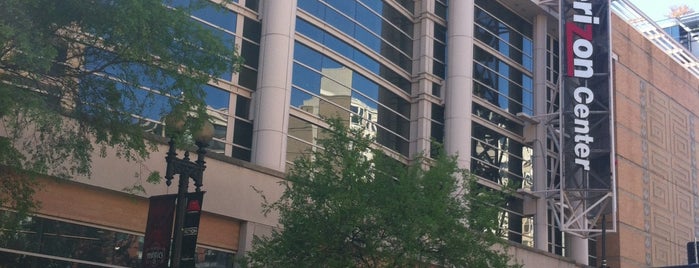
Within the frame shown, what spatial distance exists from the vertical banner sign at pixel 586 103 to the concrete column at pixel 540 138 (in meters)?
1.22

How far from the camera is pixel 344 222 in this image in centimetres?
2275

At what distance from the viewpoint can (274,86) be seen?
31.0m

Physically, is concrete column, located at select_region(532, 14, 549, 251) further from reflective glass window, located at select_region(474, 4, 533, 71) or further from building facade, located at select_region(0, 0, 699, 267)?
reflective glass window, located at select_region(474, 4, 533, 71)

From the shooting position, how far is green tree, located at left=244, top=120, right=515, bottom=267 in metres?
22.8

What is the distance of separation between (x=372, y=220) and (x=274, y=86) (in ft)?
30.1

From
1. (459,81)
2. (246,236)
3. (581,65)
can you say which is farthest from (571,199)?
(246,236)

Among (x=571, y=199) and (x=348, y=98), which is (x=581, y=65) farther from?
(x=348, y=98)

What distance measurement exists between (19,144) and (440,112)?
69.9 feet

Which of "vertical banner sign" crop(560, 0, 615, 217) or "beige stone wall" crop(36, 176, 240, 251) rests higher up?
"vertical banner sign" crop(560, 0, 615, 217)

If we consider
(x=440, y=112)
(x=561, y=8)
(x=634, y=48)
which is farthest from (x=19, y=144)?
(x=634, y=48)

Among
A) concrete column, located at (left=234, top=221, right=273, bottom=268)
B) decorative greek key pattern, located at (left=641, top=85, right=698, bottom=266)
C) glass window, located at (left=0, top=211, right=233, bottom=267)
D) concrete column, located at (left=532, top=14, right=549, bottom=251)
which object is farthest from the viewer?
decorative greek key pattern, located at (left=641, top=85, right=698, bottom=266)

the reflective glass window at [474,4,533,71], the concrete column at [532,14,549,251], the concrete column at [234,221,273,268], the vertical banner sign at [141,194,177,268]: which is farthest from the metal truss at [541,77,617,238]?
the vertical banner sign at [141,194,177,268]

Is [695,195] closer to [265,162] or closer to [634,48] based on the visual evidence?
[634,48]

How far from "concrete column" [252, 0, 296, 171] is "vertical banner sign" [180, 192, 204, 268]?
38.9 ft
